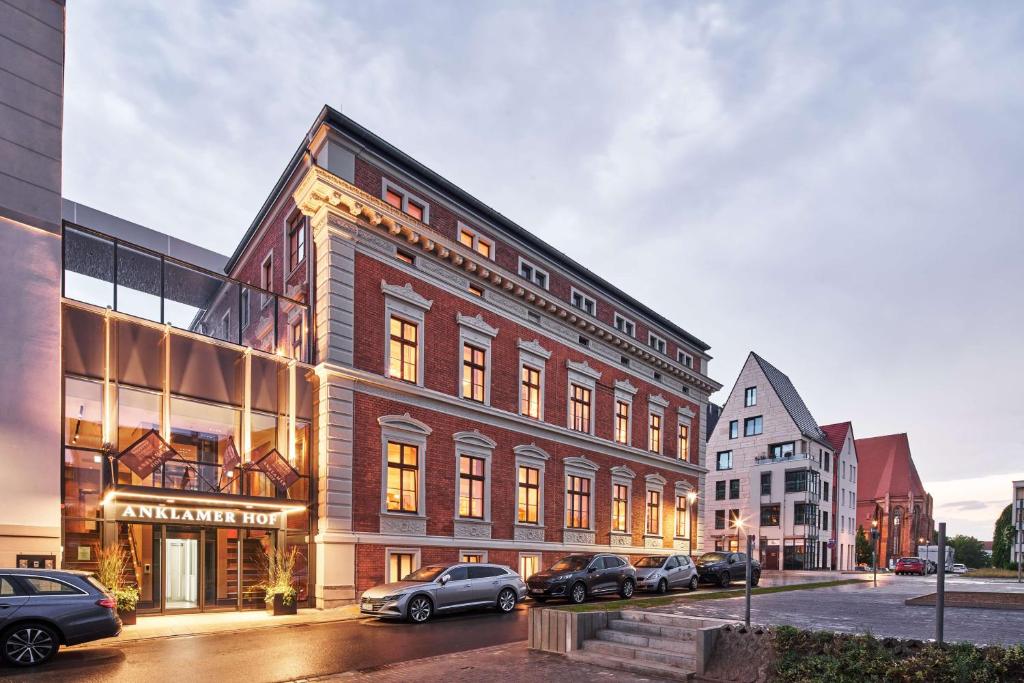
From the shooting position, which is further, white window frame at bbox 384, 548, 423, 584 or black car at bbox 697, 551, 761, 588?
black car at bbox 697, 551, 761, 588

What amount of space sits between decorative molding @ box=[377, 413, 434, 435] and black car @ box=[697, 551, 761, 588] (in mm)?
14249

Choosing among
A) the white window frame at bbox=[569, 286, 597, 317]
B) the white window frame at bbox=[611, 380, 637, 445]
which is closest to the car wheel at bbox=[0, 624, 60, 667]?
the white window frame at bbox=[569, 286, 597, 317]

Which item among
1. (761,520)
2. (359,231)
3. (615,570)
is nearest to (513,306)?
(359,231)

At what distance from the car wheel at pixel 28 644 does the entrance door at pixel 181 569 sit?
262 inches

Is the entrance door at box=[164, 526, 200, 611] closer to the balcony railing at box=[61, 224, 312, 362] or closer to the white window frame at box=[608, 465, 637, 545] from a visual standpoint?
the balcony railing at box=[61, 224, 312, 362]

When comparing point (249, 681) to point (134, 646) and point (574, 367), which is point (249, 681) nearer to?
point (134, 646)

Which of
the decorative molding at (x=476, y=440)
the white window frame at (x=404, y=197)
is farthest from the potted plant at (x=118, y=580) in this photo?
the white window frame at (x=404, y=197)

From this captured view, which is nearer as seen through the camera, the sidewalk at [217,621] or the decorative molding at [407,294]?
the sidewalk at [217,621]

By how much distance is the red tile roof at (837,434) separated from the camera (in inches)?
2837

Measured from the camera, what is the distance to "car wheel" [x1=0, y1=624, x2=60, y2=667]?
11.0 m

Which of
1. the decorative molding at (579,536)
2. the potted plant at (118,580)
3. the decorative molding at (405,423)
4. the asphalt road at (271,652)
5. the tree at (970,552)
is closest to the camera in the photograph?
the asphalt road at (271,652)

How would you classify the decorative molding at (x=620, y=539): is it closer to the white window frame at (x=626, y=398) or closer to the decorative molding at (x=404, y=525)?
the white window frame at (x=626, y=398)

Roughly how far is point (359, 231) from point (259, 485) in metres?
8.43

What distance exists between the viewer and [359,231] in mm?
22516
